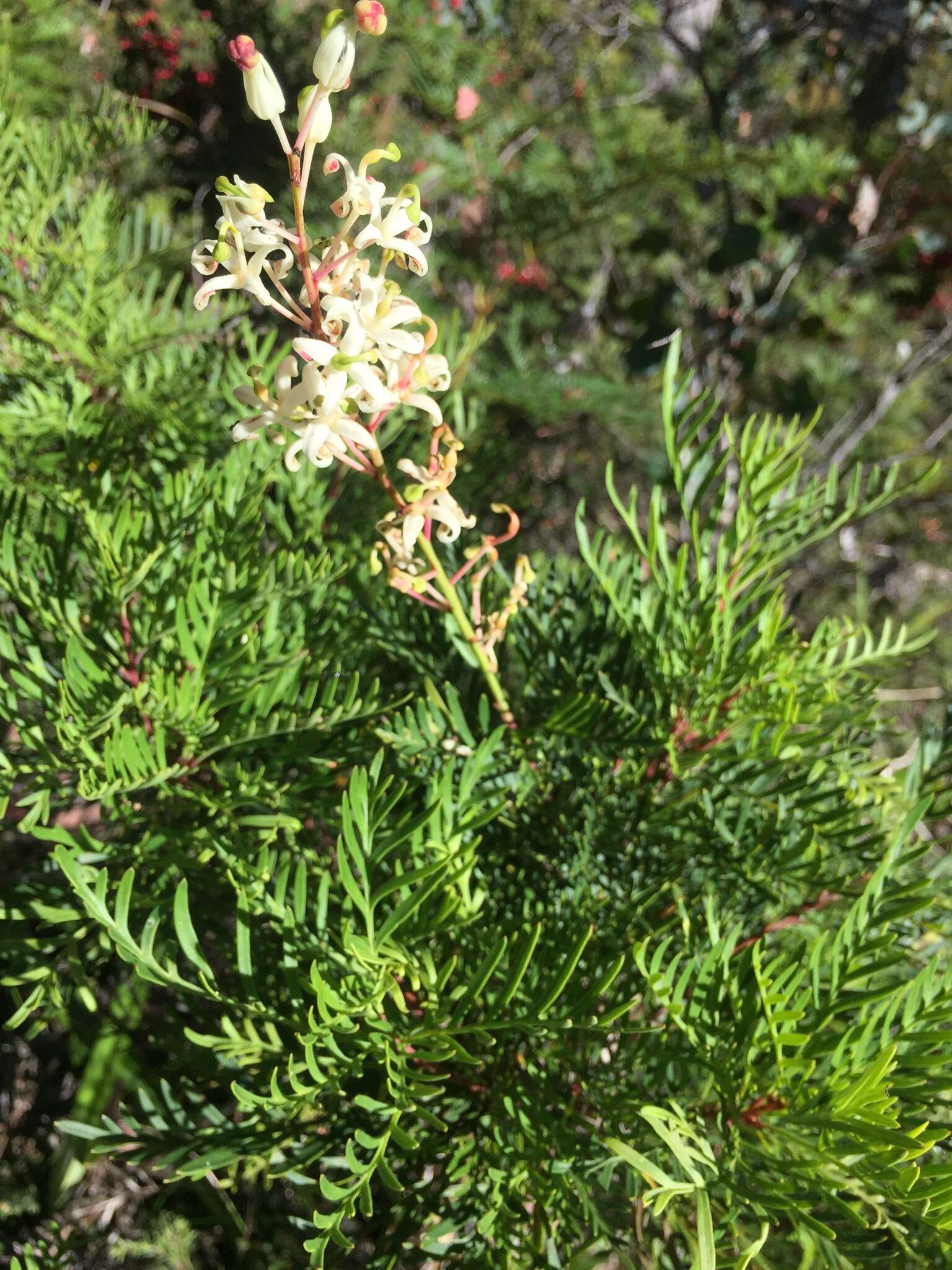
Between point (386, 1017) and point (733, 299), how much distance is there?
0.89 meters

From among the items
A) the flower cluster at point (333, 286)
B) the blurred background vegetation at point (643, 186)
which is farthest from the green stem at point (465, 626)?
the blurred background vegetation at point (643, 186)

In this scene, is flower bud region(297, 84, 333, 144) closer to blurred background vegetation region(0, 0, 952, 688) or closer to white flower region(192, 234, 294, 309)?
white flower region(192, 234, 294, 309)

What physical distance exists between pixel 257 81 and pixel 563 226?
0.80m

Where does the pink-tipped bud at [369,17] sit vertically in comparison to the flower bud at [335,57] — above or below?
above

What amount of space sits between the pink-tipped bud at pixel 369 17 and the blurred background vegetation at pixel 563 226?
22 centimetres

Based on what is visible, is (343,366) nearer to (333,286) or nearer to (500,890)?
(333,286)

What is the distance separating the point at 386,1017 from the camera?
0.34 meters

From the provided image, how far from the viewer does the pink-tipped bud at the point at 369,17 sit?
261 mm

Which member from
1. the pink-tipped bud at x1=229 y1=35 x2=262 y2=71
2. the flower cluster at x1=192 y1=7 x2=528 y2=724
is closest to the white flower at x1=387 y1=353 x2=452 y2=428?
the flower cluster at x1=192 y1=7 x2=528 y2=724

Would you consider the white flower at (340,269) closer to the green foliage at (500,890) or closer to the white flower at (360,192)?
the white flower at (360,192)

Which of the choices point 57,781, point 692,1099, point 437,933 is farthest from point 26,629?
point 692,1099

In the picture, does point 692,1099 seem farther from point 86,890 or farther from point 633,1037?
point 86,890

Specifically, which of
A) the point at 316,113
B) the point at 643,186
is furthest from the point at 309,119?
the point at 643,186

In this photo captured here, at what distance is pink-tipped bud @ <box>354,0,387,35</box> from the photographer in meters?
0.26
